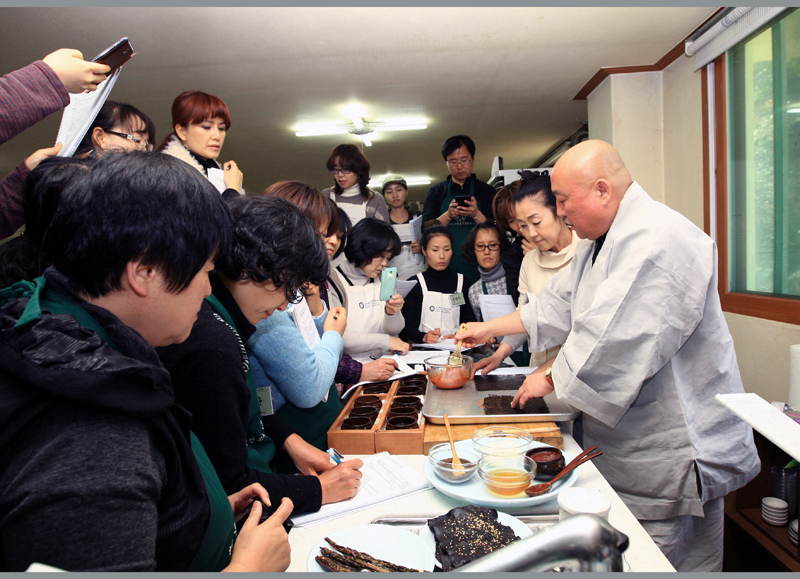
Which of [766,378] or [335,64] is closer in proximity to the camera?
[766,378]

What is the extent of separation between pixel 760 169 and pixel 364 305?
8.41 ft

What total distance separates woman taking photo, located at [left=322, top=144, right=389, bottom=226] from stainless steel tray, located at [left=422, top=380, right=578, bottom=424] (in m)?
2.05

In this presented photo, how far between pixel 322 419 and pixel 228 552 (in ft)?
2.74

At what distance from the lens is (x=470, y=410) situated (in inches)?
60.6

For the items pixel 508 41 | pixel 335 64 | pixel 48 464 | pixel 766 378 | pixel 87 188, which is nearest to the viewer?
pixel 48 464

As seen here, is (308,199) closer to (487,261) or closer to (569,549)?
(569,549)

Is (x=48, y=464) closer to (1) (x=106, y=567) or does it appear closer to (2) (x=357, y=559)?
(1) (x=106, y=567)

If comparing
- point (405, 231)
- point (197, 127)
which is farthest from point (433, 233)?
point (197, 127)

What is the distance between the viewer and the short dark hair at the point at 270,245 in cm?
111

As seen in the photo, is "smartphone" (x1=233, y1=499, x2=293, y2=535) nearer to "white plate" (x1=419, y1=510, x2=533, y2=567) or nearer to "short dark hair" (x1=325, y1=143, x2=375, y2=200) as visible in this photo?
"white plate" (x1=419, y1=510, x2=533, y2=567)

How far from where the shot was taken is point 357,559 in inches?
34.0

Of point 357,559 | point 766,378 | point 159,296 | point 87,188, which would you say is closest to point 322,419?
point 357,559

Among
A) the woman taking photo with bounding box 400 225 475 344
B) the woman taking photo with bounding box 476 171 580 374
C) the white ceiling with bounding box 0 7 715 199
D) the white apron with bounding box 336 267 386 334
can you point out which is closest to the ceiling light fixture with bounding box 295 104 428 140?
the white ceiling with bounding box 0 7 715 199

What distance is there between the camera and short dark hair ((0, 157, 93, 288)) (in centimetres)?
85
